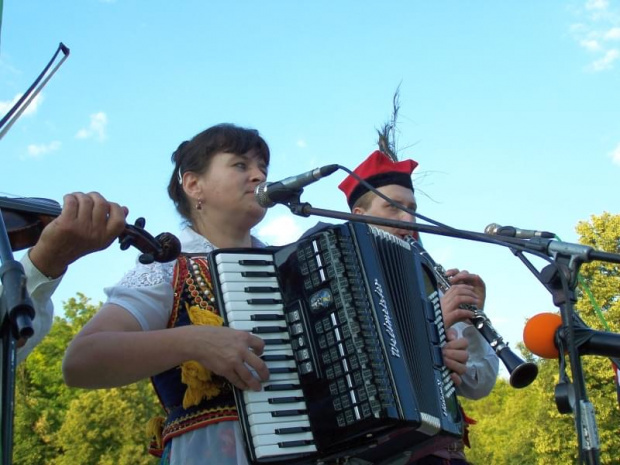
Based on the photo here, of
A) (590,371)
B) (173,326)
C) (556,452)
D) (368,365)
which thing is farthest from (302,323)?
(556,452)

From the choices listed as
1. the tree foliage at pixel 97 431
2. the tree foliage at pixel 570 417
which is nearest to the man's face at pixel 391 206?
the tree foliage at pixel 570 417

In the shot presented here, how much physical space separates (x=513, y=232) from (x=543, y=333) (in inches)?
17.4

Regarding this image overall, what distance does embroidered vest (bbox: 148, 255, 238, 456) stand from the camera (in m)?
2.98

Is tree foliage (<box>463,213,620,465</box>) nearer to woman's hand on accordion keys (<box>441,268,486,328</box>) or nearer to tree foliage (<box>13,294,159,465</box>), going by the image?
tree foliage (<box>13,294,159,465</box>)

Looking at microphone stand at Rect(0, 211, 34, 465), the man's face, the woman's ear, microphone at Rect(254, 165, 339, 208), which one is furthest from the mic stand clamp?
the man's face

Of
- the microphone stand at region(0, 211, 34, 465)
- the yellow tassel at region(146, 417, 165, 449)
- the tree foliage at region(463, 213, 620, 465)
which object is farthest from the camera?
the tree foliage at region(463, 213, 620, 465)

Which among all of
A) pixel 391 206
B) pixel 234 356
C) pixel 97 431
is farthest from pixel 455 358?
pixel 97 431

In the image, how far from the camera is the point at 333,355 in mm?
2902

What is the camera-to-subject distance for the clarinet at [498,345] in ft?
10.3

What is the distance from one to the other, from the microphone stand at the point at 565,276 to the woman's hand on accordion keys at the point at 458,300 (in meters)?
0.99

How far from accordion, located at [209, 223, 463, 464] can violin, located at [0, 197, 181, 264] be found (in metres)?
0.19

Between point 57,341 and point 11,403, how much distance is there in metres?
31.5

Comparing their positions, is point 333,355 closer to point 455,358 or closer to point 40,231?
point 455,358

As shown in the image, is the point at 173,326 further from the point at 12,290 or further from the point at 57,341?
the point at 57,341
